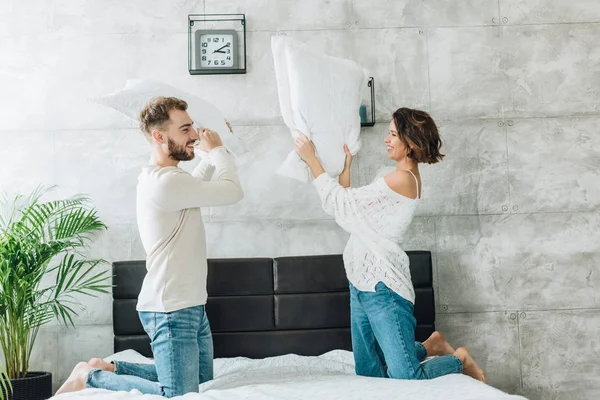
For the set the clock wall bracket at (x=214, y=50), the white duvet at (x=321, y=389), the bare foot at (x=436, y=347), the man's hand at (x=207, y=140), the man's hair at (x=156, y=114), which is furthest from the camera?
the clock wall bracket at (x=214, y=50)

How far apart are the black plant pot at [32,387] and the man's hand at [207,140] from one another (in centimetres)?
159

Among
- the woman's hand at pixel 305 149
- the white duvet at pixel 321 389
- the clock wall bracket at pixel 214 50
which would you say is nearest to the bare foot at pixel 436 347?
the white duvet at pixel 321 389

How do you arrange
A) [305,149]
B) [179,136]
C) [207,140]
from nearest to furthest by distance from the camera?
[179,136] → [207,140] → [305,149]

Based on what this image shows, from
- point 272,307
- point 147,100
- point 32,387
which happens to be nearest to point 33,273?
point 32,387

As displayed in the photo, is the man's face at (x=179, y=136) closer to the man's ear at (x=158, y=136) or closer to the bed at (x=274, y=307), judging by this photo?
the man's ear at (x=158, y=136)

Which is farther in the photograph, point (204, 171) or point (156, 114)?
point (204, 171)

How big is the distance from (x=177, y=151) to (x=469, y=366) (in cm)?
164

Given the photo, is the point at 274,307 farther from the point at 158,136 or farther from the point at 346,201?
the point at 158,136

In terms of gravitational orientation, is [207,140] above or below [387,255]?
above

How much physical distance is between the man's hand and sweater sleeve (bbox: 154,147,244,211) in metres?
0.10

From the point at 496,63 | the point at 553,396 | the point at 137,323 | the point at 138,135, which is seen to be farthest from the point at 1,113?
the point at 553,396

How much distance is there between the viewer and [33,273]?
3.39 m

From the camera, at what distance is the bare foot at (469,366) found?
298cm

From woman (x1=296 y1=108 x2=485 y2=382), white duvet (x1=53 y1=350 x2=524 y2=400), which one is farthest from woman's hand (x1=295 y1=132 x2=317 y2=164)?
white duvet (x1=53 y1=350 x2=524 y2=400)
